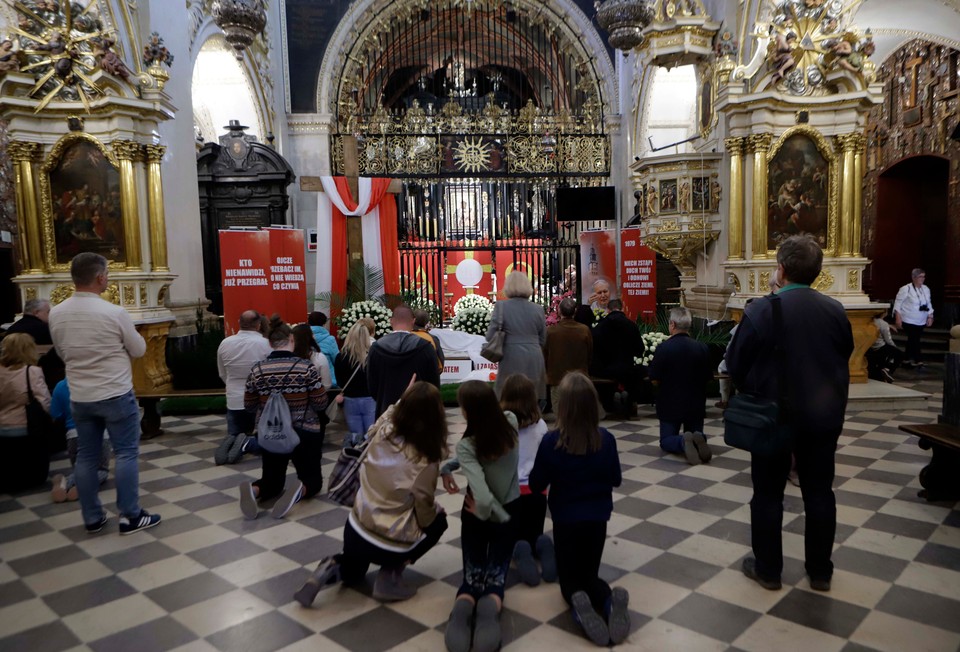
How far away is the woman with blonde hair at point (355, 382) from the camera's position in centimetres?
545

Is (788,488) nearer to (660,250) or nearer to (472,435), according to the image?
(472,435)

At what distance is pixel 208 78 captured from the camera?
43.1 feet

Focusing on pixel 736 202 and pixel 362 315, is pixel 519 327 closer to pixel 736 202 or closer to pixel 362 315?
pixel 362 315

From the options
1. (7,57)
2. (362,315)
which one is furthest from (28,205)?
(362,315)

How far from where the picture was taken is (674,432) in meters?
5.80

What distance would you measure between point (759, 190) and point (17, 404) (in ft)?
25.3

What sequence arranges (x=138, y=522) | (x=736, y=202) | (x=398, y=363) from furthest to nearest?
(x=736, y=202), (x=398, y=363), (x=138, y=522)

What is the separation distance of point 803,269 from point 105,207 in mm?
7639

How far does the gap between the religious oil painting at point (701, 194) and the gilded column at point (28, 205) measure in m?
7.77

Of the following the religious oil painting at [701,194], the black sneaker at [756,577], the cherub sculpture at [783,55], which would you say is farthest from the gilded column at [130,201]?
the cherub sculpture at [783,55]

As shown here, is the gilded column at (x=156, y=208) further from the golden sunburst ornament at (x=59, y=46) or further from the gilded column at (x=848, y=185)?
the gilded column at (x=848, y=185)

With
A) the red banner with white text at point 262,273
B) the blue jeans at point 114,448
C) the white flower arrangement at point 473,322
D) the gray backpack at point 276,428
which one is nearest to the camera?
the blue jeans at point 114,448

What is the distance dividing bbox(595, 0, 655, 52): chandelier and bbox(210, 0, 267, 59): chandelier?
4602 mm

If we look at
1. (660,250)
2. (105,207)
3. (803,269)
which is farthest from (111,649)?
(660,250)
